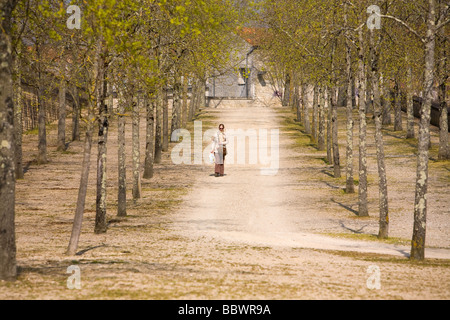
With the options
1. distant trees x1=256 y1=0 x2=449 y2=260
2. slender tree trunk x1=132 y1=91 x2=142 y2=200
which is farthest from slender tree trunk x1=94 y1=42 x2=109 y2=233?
distant trees x1=256 y1=0 x2=449 y2=260

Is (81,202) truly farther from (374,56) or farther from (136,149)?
(374,56)

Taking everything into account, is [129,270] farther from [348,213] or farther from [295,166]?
[295,166]

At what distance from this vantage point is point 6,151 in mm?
10289

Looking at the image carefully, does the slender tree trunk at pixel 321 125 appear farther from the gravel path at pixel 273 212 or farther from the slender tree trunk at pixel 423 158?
the slender tree trunk at pixel 423 158

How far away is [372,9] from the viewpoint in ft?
57.6

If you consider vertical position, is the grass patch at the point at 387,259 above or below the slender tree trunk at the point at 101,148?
below

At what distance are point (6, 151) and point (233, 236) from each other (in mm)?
8850

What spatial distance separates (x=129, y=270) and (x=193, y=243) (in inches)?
186

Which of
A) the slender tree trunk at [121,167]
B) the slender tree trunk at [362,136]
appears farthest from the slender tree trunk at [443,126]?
the slender tree trunk at [121,167]

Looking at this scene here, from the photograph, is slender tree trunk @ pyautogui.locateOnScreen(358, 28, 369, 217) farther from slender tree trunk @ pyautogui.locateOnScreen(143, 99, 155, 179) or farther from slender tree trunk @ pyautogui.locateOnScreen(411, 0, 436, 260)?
slender tree trunk @ pyautogui.locateOnScreen(143, 99, 155, 179)

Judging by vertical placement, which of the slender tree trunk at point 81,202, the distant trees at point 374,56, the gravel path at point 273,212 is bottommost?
the gravel path at point 273,212

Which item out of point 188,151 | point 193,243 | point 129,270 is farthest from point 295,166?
point 129,270

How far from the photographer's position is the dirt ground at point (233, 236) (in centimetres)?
1063

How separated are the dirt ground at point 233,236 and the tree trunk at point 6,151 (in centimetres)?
56
